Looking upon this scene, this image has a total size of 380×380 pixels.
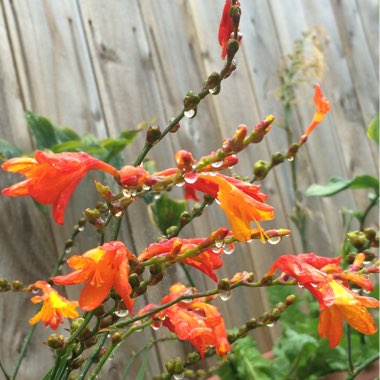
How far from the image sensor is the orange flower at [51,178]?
0.40m

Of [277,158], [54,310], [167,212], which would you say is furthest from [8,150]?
[277,158]

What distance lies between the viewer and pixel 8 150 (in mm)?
963

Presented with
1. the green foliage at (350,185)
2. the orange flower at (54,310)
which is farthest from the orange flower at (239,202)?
the green foliage at (350,185)

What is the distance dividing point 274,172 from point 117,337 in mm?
1070

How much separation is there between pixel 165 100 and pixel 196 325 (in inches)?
34.1

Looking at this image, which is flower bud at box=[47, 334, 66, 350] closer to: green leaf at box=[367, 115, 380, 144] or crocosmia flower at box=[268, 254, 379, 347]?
crocosmia flower at box=[268, 254, 379, 347]

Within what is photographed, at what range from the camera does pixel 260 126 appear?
42 centimetres

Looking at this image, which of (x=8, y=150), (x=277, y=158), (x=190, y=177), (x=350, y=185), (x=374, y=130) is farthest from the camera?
(x=350, y=185)

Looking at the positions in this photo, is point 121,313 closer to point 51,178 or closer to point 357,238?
point 51,178

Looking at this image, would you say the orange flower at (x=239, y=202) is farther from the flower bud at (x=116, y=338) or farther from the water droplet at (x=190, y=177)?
the flower bud at (x=116, y=338)

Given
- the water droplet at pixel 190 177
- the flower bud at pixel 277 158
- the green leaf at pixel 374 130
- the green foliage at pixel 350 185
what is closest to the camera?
the water droplet at pixel 190 177

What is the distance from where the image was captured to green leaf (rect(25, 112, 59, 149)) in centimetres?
100

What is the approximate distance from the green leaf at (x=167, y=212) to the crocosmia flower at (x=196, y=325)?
49 cm

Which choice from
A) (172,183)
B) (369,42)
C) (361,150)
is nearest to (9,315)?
(172,183)
